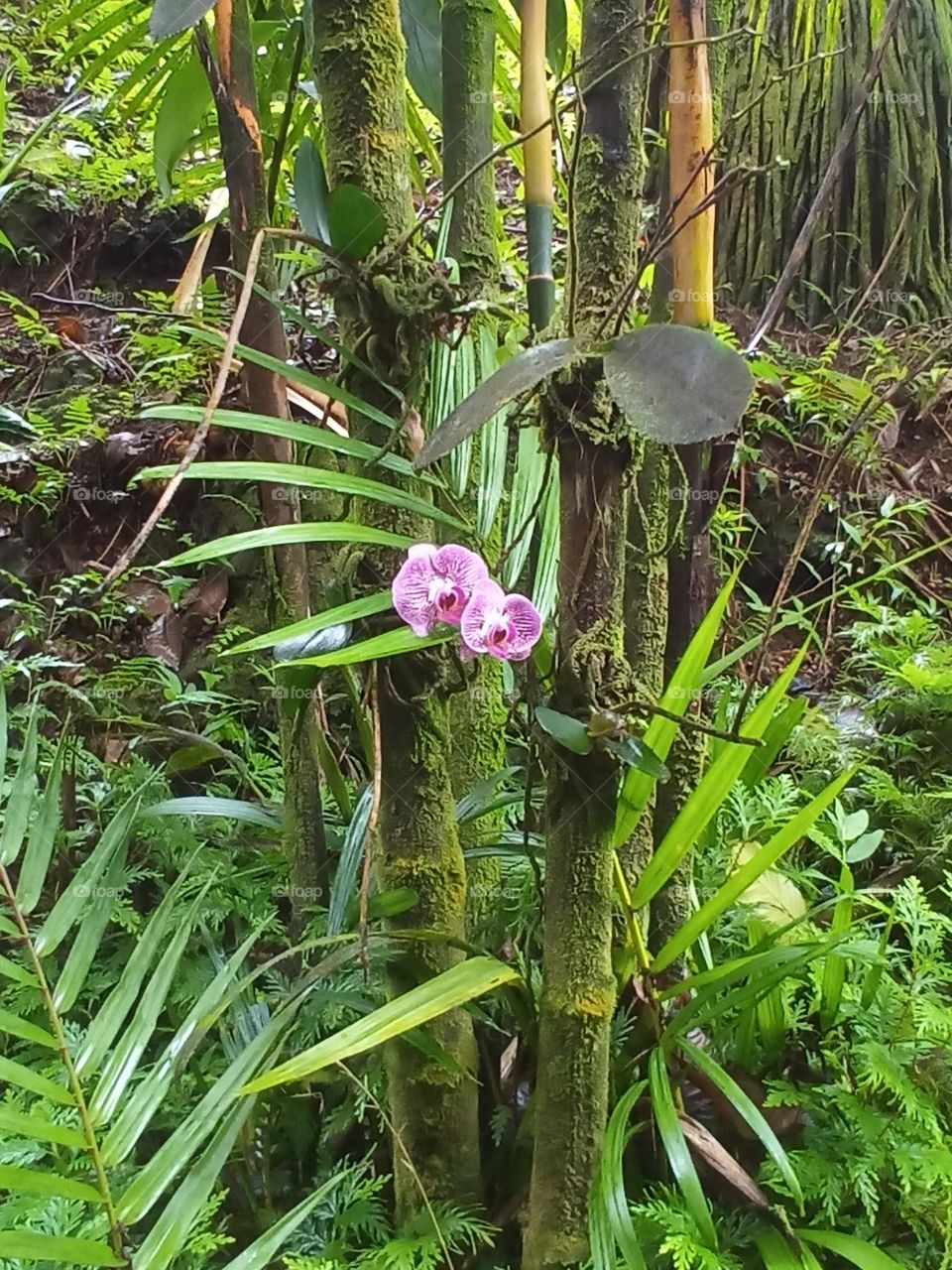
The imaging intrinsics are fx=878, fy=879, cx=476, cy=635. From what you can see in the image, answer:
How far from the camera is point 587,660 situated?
51 centimetres

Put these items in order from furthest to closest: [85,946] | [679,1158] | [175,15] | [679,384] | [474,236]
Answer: [474,236] → [85,946] → [679,1158] → [175,15] → [679,384]

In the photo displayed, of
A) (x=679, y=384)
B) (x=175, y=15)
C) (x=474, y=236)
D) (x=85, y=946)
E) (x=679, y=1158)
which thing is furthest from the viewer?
(x=474, y=236)

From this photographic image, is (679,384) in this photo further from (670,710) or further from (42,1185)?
(42,1185)

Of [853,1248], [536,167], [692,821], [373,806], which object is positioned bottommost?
[853,1248]

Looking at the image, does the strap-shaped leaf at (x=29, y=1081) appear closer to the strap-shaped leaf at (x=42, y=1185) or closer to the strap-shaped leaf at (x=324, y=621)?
the strap-shaped leaf at (x=42, y=1185)

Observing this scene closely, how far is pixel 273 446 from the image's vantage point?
77 cm

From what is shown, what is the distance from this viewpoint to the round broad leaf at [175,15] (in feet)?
1.45

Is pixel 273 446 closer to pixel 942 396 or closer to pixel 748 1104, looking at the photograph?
pixel 748 1104

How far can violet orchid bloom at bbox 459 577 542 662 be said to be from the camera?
48 cm

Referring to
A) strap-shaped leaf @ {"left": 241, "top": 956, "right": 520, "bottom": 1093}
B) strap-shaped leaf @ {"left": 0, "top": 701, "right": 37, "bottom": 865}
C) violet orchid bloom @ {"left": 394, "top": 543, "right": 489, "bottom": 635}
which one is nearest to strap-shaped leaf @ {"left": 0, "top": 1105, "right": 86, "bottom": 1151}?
strap-shaped leaf @ {"left": 241, "top": 956, "right": 520, "bottom": 1093}

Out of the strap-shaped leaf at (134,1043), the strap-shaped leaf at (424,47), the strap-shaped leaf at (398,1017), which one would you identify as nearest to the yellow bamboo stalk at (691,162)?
the strap-shaped leaf at (424,47)

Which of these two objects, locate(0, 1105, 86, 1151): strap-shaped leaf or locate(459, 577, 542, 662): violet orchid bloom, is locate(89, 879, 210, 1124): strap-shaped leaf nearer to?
locate(0, 1105, 86, 1151): strap-shaped leaf

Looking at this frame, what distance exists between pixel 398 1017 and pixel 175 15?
55 centimetres

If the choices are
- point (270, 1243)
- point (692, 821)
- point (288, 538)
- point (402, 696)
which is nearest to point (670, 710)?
point (692, 821)
